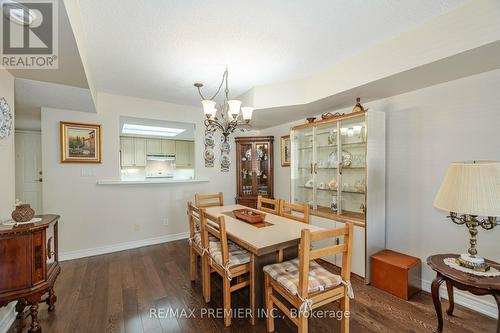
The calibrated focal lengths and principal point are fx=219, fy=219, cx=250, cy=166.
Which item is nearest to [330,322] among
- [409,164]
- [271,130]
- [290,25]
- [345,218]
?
[345,218]

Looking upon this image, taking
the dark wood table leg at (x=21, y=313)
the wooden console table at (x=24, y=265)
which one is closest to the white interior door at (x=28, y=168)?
the dark wood table leg at (x=21, y=313)

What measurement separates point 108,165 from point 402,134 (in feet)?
13.0

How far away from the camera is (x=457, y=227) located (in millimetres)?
2049

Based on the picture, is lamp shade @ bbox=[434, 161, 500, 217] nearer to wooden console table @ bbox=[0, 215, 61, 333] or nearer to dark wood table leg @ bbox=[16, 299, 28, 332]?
wooden console table @ bbox=[0, 215, 61, 333]

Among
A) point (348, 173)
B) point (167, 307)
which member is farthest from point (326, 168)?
point (167, 307)

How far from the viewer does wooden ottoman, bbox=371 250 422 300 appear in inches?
82.4

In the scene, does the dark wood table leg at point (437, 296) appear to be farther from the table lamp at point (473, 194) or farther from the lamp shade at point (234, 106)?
the lamp shade at point (234, 106)

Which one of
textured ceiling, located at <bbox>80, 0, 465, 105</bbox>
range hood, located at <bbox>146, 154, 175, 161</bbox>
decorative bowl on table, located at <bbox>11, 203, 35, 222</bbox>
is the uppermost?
textured ceiling, located at <bbox>80, 0, 465, 105</bbox>

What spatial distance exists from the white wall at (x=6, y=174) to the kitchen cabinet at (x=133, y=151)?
373cm

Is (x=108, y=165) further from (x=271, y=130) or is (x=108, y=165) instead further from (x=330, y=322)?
(x=330, y=322)

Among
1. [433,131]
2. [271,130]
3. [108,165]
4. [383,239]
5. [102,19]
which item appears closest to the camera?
[102,19]

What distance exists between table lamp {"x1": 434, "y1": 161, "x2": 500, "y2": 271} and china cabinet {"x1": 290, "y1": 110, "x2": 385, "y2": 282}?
92 centimetres

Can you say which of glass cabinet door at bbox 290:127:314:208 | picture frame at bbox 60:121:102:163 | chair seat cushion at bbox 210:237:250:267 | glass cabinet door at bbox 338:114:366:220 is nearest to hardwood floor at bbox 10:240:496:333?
chair seat cushion at bbox 210:237:250:267

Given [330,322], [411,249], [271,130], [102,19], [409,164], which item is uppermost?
[102,19]
